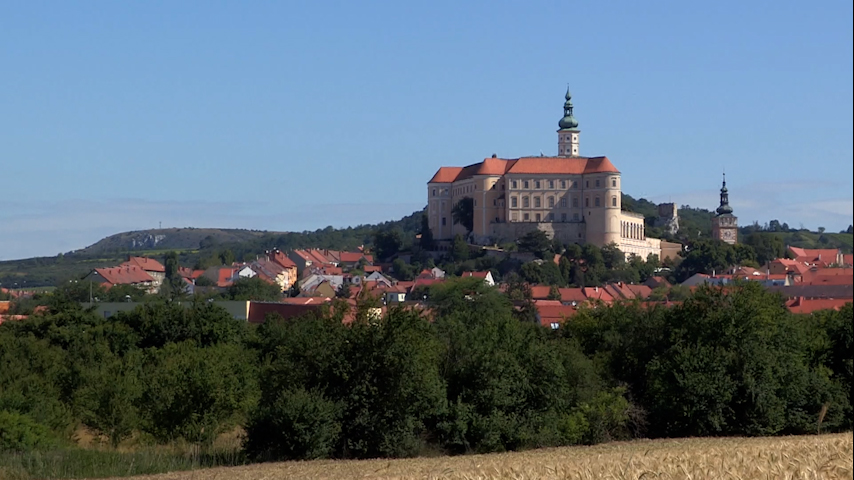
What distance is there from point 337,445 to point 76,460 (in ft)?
18.3

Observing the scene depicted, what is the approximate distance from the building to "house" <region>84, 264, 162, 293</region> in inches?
1385

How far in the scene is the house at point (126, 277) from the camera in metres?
116

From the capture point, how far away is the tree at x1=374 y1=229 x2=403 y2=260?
502ft

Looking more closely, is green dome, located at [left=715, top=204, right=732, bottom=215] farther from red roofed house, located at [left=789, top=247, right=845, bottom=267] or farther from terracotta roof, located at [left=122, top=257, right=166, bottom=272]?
red roofed house, located at [left=789, top=247, right=845, bottom=267]

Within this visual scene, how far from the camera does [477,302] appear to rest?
70.6 meters

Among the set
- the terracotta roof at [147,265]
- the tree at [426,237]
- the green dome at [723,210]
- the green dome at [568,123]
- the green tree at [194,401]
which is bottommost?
the green tree at [194,401]

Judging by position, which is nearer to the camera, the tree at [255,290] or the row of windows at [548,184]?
the tree at [255,290]

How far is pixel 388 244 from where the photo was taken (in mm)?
153500

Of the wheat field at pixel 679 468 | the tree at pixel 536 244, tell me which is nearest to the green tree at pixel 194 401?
the wheat field at pixel 679 468

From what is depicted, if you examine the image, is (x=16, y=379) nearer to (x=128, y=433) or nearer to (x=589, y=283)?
(x=128, y=433)

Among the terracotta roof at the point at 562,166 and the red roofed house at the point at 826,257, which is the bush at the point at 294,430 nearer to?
the red roofed house at the point at 826,257

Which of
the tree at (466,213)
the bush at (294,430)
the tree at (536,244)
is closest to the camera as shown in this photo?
the bush at (294,430)

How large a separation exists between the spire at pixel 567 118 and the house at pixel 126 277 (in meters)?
61.3

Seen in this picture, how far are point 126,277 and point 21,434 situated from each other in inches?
4033
